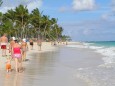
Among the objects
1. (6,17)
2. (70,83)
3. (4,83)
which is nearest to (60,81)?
(70,83)

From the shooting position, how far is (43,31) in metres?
98.6

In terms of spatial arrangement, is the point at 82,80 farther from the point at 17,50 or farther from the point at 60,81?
the point at 17,50

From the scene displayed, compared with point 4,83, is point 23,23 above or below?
above

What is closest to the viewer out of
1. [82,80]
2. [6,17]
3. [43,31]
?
[82,80]

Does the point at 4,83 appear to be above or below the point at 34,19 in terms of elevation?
below

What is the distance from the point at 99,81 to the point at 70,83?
1316 millimetres

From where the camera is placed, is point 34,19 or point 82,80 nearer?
point 82,80

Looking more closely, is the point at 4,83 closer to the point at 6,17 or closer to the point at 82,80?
the point at 82,80

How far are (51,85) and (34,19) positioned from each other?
82.0 meters

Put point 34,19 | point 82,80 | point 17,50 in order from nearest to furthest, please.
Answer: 1. point 82,80
2. point 17,50
3. point 34,19

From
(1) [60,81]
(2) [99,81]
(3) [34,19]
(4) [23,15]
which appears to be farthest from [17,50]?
(3) [34,19]

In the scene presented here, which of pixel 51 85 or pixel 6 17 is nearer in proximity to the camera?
pixel 51 85

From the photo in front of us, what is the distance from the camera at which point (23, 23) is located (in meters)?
76.3

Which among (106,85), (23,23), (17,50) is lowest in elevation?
(106,85)
